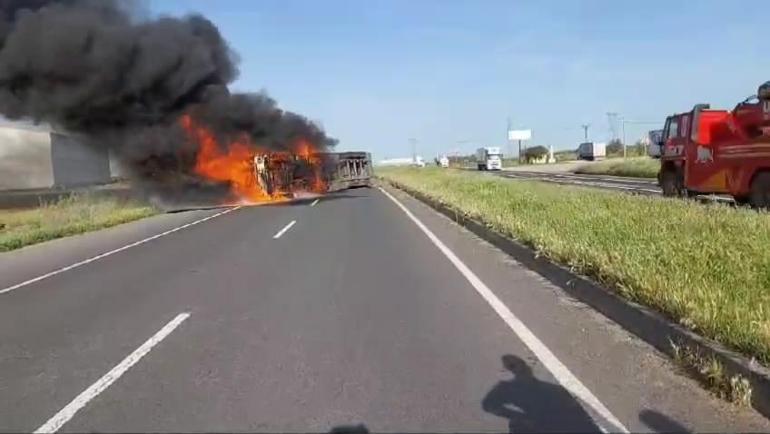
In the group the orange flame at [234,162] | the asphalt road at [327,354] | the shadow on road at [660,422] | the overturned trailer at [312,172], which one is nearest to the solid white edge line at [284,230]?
the asphalt road at [327,354]

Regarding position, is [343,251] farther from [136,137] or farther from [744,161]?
[136,137]

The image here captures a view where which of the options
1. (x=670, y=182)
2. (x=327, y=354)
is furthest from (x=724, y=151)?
(x=327, y=354)

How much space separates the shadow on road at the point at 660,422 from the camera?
13.5ft

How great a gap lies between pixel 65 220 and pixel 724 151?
60.4 ft

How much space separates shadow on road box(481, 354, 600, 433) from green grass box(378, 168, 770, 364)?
1336mm

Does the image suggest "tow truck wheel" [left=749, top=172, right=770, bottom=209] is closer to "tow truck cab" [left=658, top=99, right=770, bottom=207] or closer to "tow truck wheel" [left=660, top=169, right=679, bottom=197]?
"tow truck cab" [left=658, top=99, right=770, bottom=207]

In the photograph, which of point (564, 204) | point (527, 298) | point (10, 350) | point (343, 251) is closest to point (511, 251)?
point (343, 251)

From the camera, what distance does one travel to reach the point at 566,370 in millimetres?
5324

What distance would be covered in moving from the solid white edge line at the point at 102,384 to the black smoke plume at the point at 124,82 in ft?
58.1

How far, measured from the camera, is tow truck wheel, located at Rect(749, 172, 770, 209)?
53.0 feet

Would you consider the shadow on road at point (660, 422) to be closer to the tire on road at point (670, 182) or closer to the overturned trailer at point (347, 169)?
the tire on road at point (670, 182)

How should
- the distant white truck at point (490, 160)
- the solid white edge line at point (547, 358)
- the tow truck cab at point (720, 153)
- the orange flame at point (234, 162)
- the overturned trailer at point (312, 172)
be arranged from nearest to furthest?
1. the solid white edge line at point (547, 358)
2. the tow truck cab at point (720, 153)
3. the orange flame at point (234, 162)
4. the overturned trailer at point (312, 172)
5. the distant white truck at point (490, 160)

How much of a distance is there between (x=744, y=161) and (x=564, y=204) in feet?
14.2

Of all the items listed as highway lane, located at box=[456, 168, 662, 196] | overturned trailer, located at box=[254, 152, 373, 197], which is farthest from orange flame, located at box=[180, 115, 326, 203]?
highway lane, located at box=[456, 168, 662, 196]
